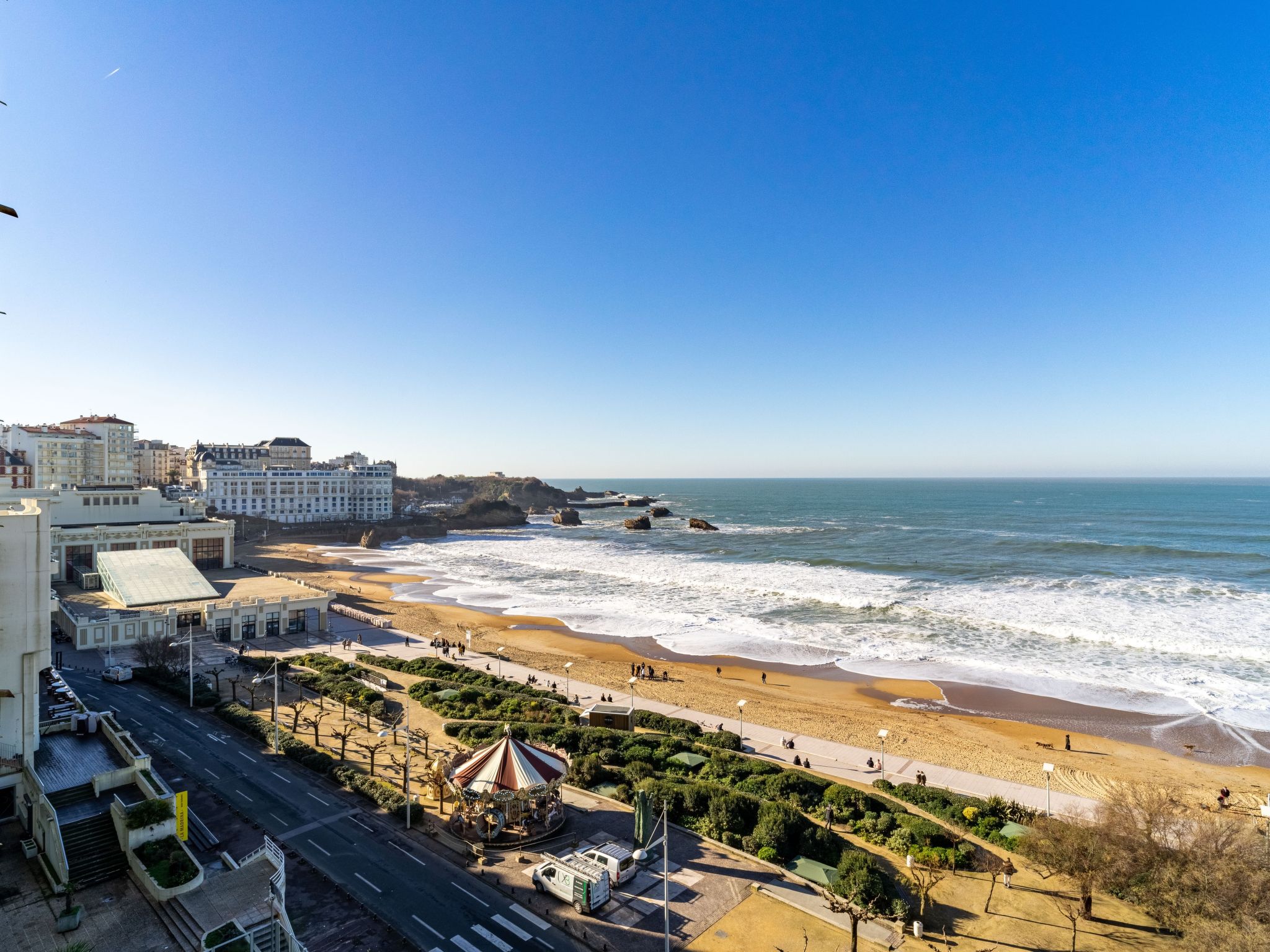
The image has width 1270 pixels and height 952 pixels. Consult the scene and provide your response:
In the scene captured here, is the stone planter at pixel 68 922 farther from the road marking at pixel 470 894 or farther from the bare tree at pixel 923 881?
the bare tree at pixel 923 881

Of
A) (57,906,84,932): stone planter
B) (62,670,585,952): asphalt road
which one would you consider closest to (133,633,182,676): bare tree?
(62,670,585,952): asphalt road

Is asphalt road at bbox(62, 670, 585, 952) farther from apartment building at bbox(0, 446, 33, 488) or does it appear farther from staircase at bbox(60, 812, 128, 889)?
apartment building at bbox(0, 446, 33, 488)

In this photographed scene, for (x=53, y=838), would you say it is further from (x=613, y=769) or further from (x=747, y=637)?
(x=747, y=637)

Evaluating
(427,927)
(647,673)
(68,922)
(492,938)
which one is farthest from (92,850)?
(647,673)

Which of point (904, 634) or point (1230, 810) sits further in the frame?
point (904, 634)

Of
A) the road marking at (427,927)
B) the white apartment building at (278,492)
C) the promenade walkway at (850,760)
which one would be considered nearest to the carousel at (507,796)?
the road marking at (427,927)

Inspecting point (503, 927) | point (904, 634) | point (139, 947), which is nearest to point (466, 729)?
point (503, 927)
